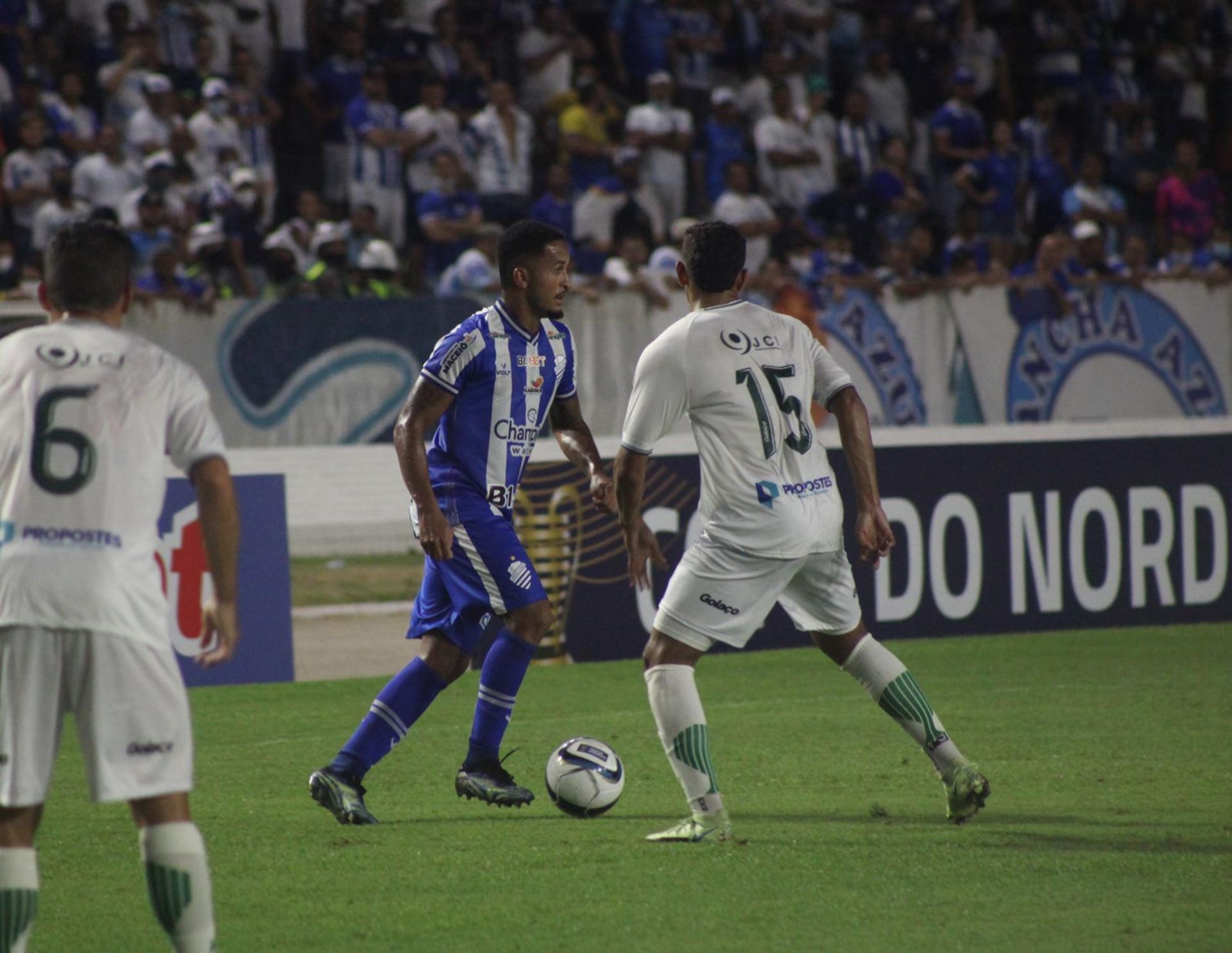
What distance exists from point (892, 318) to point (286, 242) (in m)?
5.40

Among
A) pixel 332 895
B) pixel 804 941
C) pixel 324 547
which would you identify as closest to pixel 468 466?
pixel 332 895

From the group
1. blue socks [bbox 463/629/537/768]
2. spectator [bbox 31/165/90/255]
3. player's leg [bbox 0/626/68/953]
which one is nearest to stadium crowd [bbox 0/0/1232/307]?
spectator [bbox 31/165/90/255]

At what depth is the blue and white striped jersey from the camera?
6.79m

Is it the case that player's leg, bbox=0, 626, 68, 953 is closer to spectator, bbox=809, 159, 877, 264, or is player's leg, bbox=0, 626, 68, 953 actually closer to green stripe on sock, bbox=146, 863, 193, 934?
green stripe on sock, bbox=146, 863, 193, 934

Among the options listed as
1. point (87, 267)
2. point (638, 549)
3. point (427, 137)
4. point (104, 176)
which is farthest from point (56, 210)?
point (87, 267)

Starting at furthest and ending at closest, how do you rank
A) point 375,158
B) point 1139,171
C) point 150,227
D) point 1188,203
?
point 1139,171
point 1188,203
point 375,158
point 150,227

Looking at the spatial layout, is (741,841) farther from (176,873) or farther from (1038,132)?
(1038,132)

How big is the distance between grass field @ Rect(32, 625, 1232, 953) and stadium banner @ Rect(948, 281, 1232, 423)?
21.1 ft

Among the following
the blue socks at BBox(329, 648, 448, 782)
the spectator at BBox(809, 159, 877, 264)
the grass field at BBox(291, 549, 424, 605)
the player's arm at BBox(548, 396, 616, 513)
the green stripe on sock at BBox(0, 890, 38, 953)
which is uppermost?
the spectator at BBox(809, 159, 877, 264)

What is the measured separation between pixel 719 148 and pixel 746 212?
1.44 m

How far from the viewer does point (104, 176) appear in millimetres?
15156

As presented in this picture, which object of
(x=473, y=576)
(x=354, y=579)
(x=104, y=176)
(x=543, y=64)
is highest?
(x=543, y=64)

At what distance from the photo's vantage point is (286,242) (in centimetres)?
1541

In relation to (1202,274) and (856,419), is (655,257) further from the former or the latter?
(856,419)
